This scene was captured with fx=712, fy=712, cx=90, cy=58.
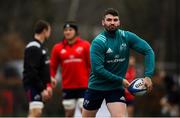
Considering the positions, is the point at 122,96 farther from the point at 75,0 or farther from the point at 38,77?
the point at 75,0

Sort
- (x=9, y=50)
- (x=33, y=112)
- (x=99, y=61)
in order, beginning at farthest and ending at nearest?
(x=9, y=50), (x=33, y=112), (x=99, y=61)

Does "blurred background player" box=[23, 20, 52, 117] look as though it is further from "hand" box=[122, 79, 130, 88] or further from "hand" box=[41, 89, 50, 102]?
"hand" box=[122, 79, 130, 88]

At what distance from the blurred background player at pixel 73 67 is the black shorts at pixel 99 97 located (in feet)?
10.5

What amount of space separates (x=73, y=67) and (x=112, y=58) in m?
3.72

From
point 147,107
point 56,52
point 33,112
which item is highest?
point 56,52

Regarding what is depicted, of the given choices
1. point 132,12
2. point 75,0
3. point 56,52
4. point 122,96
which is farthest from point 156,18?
point 122,96

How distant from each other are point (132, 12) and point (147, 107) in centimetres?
1803

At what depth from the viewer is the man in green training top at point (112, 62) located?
440 inches

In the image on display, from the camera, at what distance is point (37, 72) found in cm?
1343

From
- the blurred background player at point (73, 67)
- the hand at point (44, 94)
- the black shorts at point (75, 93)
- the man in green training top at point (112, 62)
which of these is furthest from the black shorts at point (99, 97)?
the black shorts at point (75, 93)

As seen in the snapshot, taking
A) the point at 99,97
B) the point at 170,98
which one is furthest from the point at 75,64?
the point at 170,98

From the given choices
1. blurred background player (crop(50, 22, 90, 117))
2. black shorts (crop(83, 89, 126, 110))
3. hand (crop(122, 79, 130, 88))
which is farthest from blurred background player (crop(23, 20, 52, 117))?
hand (crop(122, 79, 130, 88))

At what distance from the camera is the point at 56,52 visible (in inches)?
599

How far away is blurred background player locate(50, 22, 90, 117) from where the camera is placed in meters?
14.9
